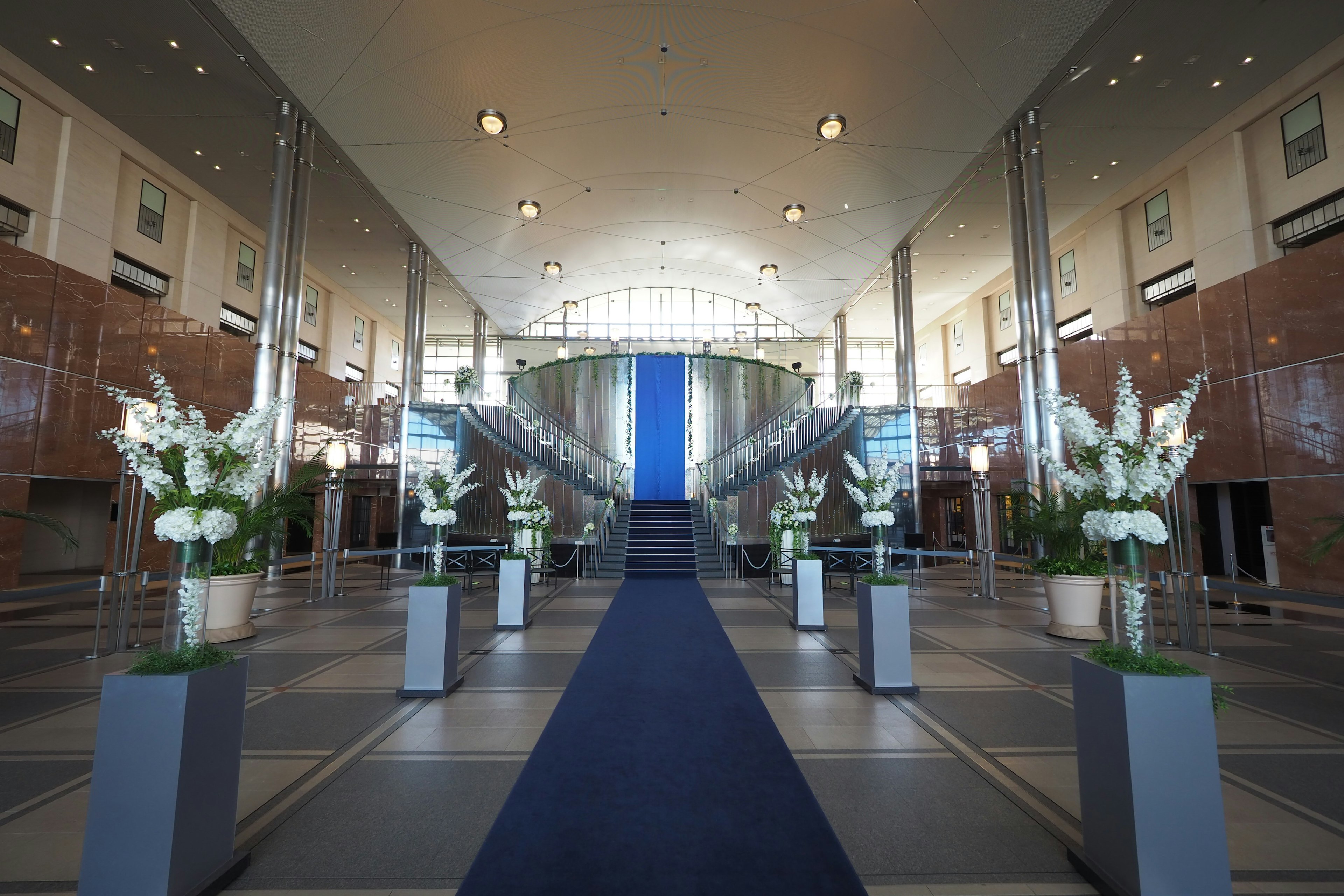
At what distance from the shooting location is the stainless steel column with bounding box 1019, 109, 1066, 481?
996 centimetres

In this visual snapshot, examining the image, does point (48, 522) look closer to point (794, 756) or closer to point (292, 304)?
point (794, 756)

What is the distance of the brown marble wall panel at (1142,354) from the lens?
1152 cm

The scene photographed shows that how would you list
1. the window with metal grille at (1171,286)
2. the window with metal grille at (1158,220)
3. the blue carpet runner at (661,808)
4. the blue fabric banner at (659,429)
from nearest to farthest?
the blue carpet runner at (661,808) < the window with metal grille at (1171,286) < the window with metal grille at (1158,220) < the blue fabric banner at (659,429)

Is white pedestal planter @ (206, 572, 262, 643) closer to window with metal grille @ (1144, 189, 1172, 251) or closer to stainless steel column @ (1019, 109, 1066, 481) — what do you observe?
stainless steel column @ (1019, 109, 1066, 481)

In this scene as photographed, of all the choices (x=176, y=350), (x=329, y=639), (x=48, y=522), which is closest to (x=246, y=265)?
(x=176, y=350)

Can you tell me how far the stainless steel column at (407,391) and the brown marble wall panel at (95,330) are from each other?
202 inches

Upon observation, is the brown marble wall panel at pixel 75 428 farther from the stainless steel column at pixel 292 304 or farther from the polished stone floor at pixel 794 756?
the polished stone floor at pixel 794 756

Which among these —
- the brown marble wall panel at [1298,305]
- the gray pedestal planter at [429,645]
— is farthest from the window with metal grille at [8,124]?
the brown marble wall panel at [1298,305]

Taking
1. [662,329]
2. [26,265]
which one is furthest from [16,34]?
[662,329]

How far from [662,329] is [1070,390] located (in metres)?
15.0

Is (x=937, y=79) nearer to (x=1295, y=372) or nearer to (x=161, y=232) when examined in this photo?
(x=1295, y=372)

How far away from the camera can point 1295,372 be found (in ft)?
30.6

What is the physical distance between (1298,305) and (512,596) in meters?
12.4

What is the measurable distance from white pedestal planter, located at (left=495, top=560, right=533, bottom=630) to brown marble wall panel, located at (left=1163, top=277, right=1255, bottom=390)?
10611mm
